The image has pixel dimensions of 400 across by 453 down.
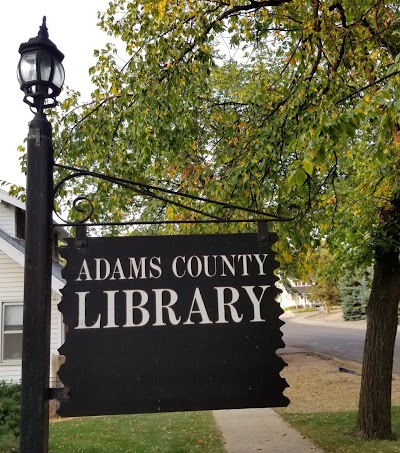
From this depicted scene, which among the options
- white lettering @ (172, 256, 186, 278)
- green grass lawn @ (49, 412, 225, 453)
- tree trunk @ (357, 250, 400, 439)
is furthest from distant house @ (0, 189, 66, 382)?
white lettering @ (172, 256, 186, 278)

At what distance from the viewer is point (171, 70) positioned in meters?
6.88

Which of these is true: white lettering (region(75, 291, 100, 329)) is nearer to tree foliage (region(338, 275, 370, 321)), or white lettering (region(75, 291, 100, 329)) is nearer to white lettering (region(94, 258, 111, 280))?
white lettering (region(94, 258, 111, 280))

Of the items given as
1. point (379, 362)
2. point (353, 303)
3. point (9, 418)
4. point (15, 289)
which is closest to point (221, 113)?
point (379, 362)

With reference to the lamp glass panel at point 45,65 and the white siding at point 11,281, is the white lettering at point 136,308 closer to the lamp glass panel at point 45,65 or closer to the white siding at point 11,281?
the lamp glass panel at point 45,65

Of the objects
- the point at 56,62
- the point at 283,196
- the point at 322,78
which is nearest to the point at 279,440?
the point at 283,196

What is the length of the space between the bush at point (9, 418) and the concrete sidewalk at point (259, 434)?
2.97m

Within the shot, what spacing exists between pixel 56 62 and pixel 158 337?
1635 millimetres

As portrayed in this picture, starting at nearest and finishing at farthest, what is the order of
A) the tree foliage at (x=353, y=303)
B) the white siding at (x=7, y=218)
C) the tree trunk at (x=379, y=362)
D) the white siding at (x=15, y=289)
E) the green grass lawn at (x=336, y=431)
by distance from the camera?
the green grass lawn at (x=336, y=431) < the tree trunk at (x=379, y=362) < the white siding at (x=15, y=289) < the white siding at (x=7, y=218) < the tree foliage at (x=353, y=303)

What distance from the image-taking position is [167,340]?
2811 millimetres

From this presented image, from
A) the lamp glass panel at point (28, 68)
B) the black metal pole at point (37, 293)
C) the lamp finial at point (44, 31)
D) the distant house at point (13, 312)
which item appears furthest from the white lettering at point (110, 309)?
the distant house at point (13, 312)

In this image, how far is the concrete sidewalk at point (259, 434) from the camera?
7.74 meters

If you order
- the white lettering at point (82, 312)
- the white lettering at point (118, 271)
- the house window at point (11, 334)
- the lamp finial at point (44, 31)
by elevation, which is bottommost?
the house window at point (11, 334)

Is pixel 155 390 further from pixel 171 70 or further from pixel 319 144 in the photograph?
pixel 171 70

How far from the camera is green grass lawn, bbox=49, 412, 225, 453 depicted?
7.77 meters
